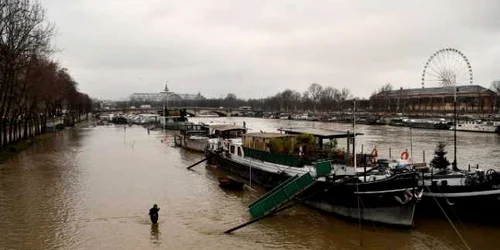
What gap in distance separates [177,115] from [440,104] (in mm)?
93737

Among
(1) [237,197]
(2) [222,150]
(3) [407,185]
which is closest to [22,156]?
(2) [222,150]

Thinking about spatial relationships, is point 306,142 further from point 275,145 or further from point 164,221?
point 164,221

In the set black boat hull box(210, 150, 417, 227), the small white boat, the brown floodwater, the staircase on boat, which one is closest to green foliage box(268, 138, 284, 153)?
the brown floodwater

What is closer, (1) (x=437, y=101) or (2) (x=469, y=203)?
(2) (x=469, y=203)

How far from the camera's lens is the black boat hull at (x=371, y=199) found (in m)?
23.6

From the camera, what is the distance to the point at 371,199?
24.5m

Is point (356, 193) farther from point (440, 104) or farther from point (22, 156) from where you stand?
point (440, 104)

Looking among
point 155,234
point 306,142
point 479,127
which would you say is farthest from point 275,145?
point 479,127

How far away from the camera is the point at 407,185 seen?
77.1 ft

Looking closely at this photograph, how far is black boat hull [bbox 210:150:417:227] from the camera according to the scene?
23578 mm

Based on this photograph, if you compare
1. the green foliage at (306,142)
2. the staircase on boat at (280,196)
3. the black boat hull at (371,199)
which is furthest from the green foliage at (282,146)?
the staircase on boat at (280,196)

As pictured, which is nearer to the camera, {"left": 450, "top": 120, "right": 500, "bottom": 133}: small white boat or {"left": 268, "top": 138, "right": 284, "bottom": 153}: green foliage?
{"left": 268, "top": 138, "right": 284, "bottom": 153}: green foliage

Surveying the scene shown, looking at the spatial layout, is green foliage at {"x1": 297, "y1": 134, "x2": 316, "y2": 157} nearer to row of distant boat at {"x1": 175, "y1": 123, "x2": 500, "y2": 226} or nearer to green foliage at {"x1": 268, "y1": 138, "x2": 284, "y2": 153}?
row of distant boat at {"x1": 175, "y1": 123, "x2": 500, "y2": 226}

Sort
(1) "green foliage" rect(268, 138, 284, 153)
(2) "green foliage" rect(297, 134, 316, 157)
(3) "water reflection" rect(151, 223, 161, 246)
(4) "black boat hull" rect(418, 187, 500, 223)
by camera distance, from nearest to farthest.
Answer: (3) "water reflection" rect(151, 223, 161, 246) → (4) "black boat hull" rect(418, 187, 500, 223) → (2) "green foliage" rect(297, 134, 316, 157) → (1) "green foliage" rect(268, 138, 284, 153)
